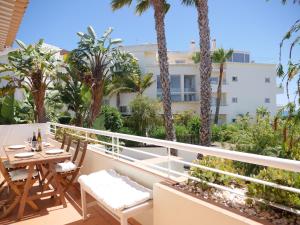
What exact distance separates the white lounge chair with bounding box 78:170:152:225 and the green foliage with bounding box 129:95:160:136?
2056 cm

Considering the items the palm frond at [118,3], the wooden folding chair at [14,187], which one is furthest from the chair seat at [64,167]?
the palm frond at [118,3]

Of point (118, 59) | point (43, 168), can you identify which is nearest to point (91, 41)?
point (118, 59)

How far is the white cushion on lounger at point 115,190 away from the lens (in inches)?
135

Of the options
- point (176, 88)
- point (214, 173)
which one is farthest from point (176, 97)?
point (214, 173)

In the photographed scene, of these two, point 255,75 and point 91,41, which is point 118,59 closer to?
point 91,41

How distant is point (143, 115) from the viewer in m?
25.0

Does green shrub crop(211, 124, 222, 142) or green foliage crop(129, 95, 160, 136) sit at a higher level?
green foliage crop(129, 95, 160, 136)

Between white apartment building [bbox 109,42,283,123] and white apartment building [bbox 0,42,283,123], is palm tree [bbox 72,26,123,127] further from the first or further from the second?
white apartment building [bbox 109,42,283,123]

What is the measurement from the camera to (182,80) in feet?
114

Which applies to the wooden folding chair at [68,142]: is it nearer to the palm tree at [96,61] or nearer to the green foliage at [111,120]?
the palm tree at [96,61]

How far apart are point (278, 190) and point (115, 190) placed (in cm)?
217

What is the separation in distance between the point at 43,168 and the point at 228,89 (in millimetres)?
32529

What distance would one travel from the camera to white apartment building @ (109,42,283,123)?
33.5 meters

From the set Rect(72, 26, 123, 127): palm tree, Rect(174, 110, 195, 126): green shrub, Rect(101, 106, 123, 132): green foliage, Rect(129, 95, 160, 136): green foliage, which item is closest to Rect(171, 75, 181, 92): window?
Rect(174, 110, 195, 126): green shrub
